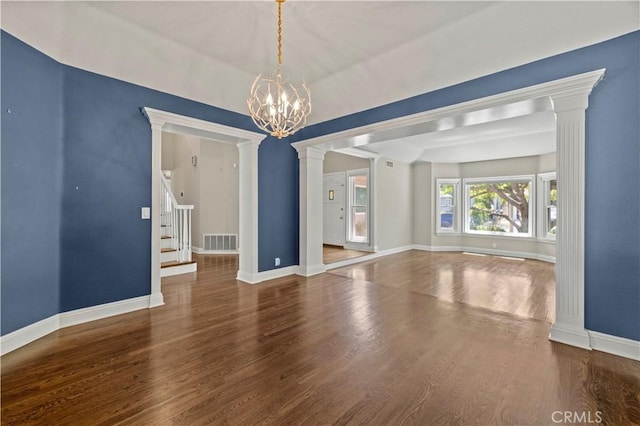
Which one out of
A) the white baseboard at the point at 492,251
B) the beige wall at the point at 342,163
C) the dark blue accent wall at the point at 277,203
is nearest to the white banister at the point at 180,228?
the dark blue accent wall at the point at 277,203

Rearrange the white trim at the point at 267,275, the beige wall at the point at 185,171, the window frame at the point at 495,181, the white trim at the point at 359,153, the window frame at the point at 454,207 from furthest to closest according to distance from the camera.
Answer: the window frame at the point at 454,207, the beige wall at the point at 185,171, the window frame at the point at 495,181, the white trim at the point at 359,153, the white trim at the point at 267,275

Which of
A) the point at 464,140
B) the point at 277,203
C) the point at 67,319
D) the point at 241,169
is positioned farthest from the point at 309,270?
the point at 464,140

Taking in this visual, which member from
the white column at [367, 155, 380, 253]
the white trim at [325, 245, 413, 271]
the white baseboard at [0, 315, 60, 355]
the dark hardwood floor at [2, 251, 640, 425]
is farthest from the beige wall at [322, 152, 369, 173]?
the white baseboard at [0, 315, 60, 355]

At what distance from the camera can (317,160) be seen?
5289mm

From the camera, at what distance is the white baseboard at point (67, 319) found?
2.44 meters

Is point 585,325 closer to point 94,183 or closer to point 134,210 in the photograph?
point 134,210

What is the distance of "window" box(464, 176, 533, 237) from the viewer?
7.20 meters

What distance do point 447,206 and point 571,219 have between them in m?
5.89

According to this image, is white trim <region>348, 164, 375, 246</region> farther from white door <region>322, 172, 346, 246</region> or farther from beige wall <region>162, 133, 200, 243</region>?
beige wall <region>162, 133, 200, 243</region>

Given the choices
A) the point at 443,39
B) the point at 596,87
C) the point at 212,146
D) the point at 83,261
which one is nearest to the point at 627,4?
the point at 596,87

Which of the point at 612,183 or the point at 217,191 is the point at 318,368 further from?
the point at 217,191

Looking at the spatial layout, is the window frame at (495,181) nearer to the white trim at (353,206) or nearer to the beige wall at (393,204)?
the beige wall at (393,204)

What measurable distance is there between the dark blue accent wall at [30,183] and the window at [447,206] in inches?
324

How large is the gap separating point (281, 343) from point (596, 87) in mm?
3702
